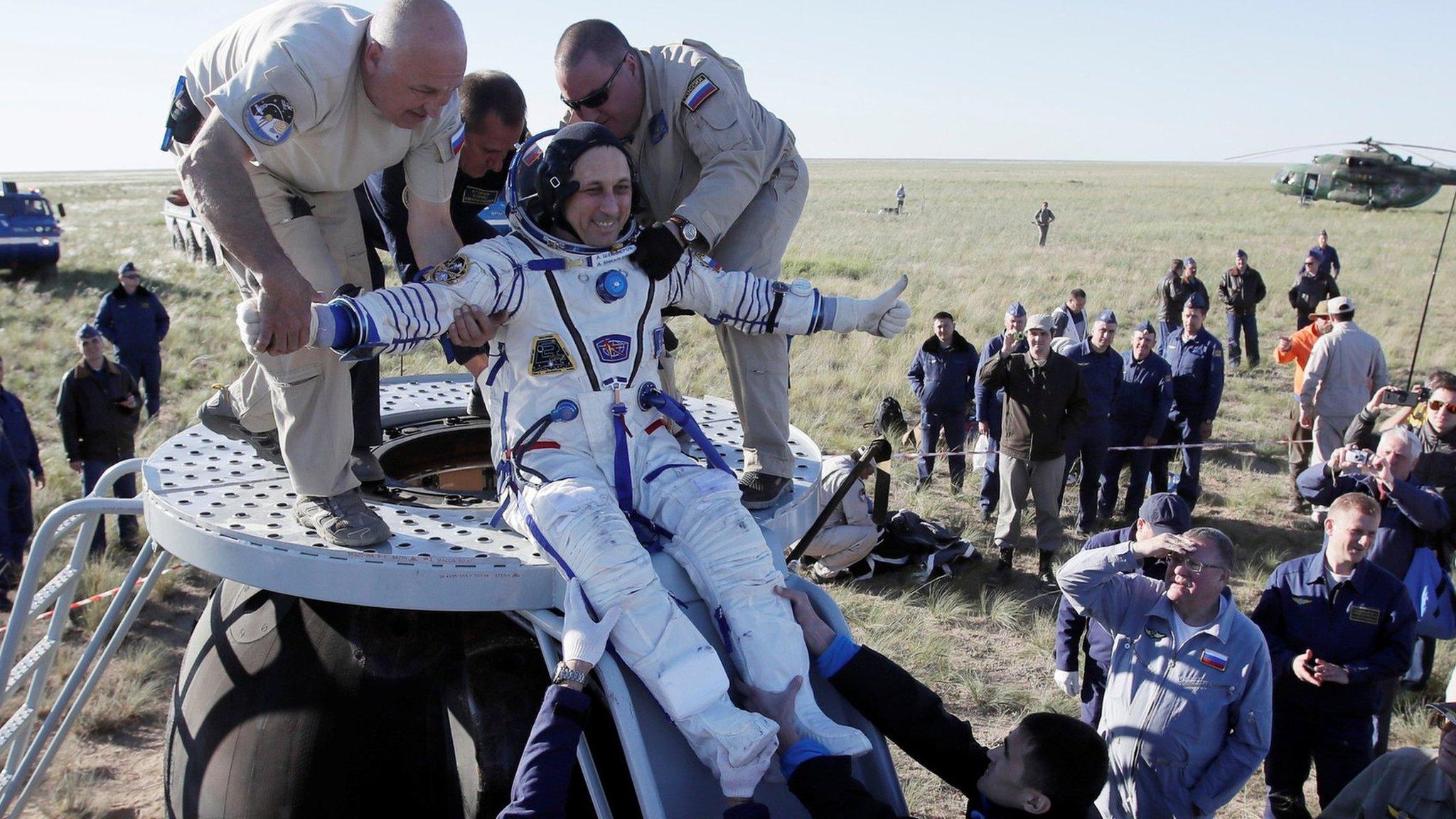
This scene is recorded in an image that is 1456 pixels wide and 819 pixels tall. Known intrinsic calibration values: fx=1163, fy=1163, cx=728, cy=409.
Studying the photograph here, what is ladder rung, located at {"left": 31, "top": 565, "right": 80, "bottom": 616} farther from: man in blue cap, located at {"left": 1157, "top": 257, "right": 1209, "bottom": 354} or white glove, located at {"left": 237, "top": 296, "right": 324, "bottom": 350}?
man in blue cap, located at {"left": 1157, "top": 257, "right": 1209, "bottom": 354}

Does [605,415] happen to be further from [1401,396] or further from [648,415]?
[1401,396]

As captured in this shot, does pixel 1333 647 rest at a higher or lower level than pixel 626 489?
lower

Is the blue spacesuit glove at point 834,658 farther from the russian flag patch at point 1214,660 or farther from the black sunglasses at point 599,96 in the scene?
the black sunglasses at point 599,96

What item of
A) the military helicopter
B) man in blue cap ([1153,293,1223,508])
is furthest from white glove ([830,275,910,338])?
the military helicopter

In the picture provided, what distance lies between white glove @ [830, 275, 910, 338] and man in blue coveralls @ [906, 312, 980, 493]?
6893 mm

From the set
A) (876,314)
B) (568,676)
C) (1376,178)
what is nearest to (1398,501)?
(876,314)

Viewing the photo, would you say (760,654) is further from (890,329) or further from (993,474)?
(993,474)

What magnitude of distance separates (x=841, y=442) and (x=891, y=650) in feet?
17.3

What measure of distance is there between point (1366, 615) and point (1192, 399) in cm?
580

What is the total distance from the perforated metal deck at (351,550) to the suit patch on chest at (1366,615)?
2626mm

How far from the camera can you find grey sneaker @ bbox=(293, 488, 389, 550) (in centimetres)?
358

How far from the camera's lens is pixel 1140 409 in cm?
1030

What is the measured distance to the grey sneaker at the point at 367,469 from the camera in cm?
445

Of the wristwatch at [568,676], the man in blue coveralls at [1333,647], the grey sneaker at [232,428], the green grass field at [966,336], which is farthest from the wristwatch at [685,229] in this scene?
the green grass field at [966,336]
